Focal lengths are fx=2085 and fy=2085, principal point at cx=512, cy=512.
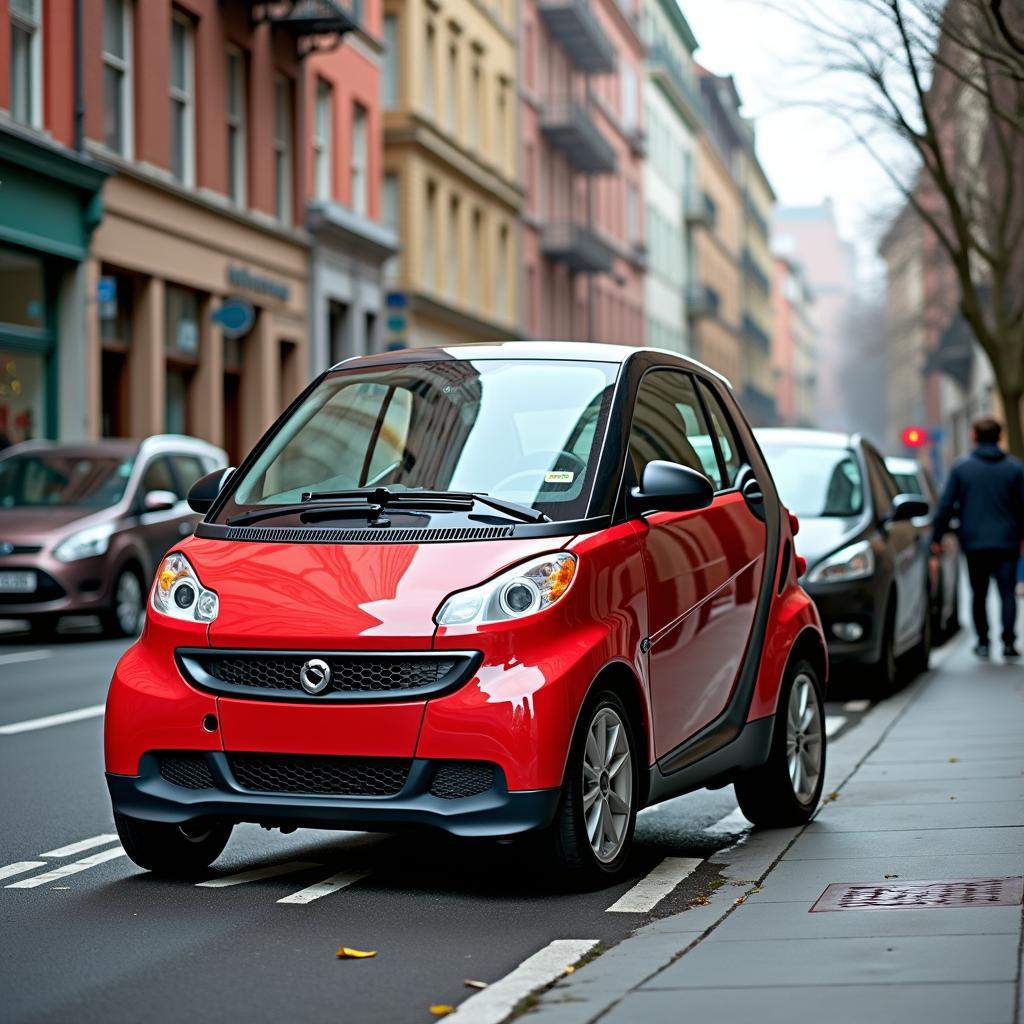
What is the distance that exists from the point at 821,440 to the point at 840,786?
6140 millimetres

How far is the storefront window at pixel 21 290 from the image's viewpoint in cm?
2572

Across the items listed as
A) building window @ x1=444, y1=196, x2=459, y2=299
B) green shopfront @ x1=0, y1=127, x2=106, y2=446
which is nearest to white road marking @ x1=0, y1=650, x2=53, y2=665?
green shopfront @ x1=0, y1=127, x2=106, y2=446

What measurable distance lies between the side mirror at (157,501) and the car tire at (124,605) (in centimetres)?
61

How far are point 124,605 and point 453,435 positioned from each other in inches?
483

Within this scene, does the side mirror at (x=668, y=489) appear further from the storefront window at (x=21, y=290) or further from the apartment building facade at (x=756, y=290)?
the apartment building facade at (x=756, y=290)

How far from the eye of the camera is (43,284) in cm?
2670

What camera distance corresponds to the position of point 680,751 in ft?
23.6

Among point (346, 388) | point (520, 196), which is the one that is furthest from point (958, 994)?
point (520, 196)

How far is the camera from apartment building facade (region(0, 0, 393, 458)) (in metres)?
26.9

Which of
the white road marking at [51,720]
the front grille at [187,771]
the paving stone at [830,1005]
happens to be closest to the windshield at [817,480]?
the white road marking at [51,720]

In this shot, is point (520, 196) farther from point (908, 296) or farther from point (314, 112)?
point (908, 296)

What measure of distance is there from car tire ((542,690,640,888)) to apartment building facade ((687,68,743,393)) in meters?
81.4

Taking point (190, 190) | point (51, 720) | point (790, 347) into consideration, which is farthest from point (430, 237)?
point (790, 347)

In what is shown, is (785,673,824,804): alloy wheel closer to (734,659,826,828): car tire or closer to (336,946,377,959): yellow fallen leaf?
(734,659,826,828): car tire
